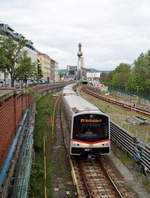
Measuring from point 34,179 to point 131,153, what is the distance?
5554 mm

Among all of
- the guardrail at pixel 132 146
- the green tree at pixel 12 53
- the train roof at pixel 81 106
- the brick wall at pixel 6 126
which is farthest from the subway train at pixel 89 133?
the green tree at pixel 12 53

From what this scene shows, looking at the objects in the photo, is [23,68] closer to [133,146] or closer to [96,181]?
[133,146]

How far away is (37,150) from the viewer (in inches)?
518

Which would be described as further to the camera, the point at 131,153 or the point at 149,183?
the point at 131,153

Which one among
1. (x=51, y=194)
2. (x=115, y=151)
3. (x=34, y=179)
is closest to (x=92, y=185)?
(x=51, y=194)

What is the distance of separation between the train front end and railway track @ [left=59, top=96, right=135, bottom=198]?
84cm

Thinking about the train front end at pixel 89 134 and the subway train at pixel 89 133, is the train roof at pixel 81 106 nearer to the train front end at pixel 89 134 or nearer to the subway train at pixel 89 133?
the subway train at pixel 89 133

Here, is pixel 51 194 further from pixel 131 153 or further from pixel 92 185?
pixel 131 153

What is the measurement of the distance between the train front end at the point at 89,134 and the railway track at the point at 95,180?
844mm

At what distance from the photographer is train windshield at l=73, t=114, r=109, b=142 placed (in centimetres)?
1075

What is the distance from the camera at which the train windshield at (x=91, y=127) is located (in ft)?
35.3

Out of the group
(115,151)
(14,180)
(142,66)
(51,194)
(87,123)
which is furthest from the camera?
(142,66)

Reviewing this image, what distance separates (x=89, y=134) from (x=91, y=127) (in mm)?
374

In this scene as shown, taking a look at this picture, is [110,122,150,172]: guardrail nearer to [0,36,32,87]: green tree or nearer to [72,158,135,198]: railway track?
[72,158,135,198]: railway track
